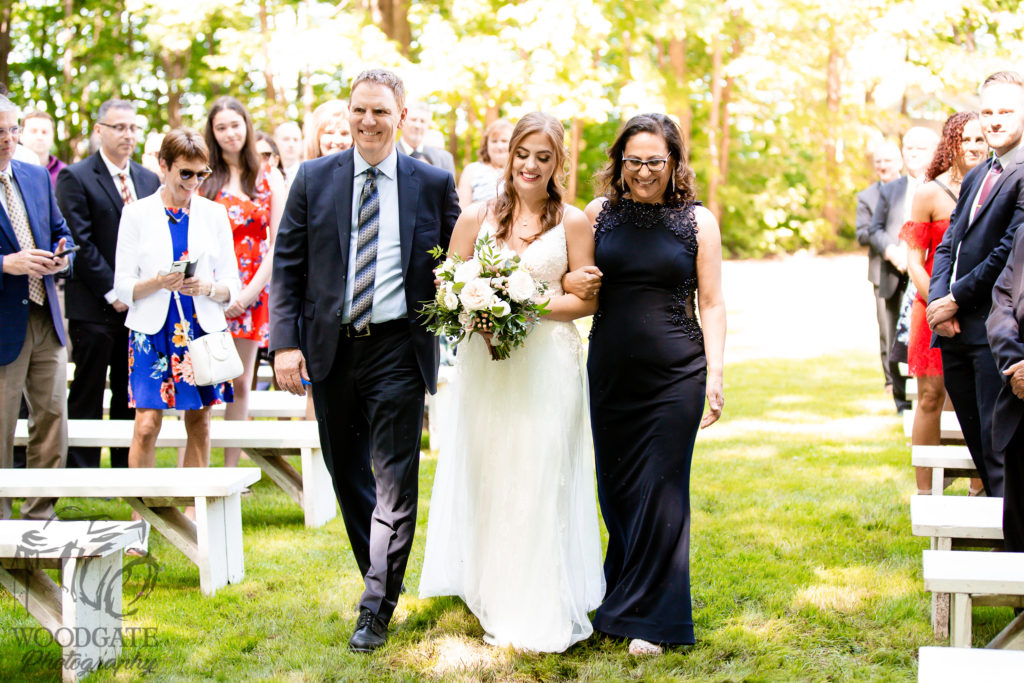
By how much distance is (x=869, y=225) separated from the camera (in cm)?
1080

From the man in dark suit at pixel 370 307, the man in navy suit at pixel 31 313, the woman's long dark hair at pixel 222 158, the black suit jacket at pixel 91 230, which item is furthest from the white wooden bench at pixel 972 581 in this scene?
the black suit jacket at pixel 91 230

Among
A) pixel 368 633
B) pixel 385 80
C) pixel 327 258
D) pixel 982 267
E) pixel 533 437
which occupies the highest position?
pixel 385 80

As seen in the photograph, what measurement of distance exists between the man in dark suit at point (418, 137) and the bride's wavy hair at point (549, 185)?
416 centimetres

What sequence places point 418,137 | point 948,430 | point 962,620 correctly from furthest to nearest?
point 418,137, point 948,430, point 962,620

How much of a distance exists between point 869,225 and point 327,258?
7530 millimetres

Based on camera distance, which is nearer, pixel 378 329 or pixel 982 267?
pixel 378 329

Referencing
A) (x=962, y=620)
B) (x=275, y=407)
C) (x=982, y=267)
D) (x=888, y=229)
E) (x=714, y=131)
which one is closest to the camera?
(x=962, y=620)

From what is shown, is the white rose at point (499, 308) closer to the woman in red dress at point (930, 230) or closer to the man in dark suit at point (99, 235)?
the woman in red dress at point (930, 230)

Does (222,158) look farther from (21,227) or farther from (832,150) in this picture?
(832,150)

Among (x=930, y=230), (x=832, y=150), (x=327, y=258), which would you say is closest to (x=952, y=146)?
(x=930, y=230)

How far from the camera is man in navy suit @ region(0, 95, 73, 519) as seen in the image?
552cm

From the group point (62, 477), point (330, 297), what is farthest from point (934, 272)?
point (62, 477)

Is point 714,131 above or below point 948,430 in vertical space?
above

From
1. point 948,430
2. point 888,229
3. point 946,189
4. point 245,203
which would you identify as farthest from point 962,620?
point 888,229
